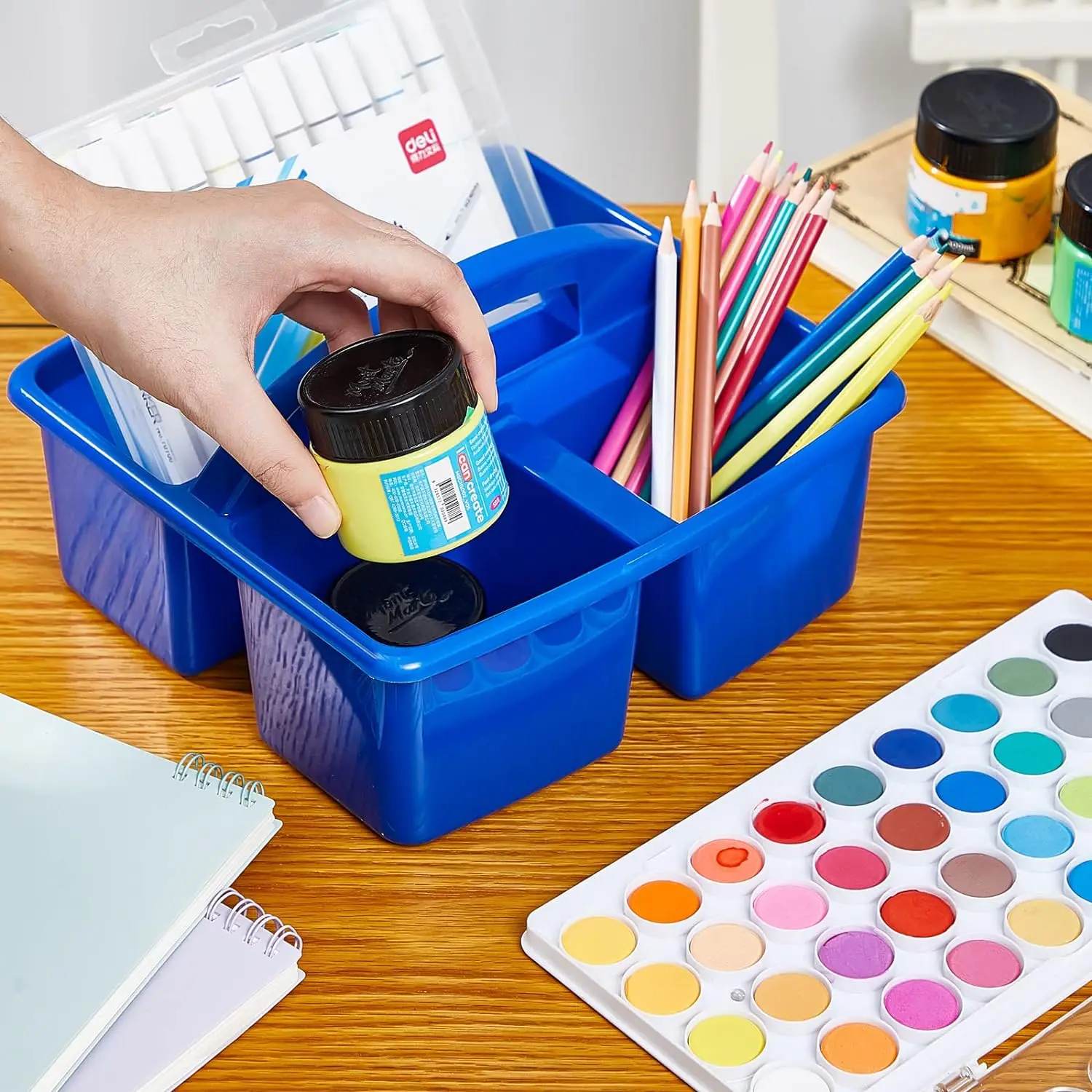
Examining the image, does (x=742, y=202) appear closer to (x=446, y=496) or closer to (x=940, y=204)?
(x=940, y=204)

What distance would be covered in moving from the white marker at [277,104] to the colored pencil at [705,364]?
Result: 0.63ft

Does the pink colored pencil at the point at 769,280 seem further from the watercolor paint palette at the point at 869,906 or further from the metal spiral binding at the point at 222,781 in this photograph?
the metal spiral binding at the point at 222,781

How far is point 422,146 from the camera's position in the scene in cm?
80

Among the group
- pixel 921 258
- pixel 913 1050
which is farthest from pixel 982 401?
pixel 913 1050

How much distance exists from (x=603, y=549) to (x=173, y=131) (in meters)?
0.27

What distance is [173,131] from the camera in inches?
29.5

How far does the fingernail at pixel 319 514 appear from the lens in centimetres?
61

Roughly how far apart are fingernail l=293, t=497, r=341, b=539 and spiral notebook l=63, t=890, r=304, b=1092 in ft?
0.48

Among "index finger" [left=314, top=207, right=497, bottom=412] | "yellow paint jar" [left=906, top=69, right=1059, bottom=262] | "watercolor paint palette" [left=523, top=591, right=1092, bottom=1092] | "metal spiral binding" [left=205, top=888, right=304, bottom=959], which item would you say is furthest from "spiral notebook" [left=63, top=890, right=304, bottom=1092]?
"yellow paint jar" [left=906, top=69, right=1059, bottom=262]

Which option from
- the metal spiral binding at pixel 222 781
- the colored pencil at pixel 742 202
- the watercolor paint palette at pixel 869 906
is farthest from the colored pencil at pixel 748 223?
the metal spiral binding at pixel 222 781

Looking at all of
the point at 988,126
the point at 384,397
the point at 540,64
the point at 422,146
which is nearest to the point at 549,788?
the point at 384,397

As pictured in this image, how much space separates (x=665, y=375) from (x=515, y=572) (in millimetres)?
111

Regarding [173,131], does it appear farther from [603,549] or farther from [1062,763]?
[1062,763]

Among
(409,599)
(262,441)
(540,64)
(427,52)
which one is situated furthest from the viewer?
(540,64)
